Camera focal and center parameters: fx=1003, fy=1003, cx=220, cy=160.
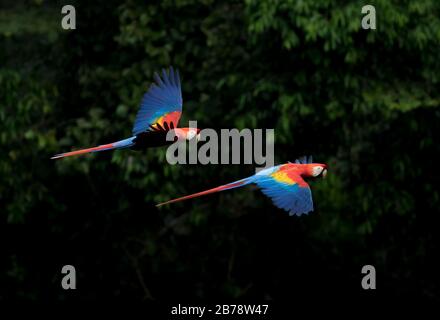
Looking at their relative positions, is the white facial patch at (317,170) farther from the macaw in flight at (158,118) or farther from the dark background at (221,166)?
the dark background at (221,166)

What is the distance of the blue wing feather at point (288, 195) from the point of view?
12.6ft

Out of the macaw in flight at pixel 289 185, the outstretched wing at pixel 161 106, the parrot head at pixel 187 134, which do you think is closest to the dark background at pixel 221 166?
the outstretched wing at pixel 161 106

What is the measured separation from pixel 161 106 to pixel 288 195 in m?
0.70

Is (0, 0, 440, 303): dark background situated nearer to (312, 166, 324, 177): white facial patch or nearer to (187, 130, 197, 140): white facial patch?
(312, 166, 324, 177): white facial patch

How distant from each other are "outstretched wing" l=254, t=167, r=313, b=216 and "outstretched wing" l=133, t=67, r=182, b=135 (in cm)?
45

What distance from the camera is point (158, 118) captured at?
414 centimetres

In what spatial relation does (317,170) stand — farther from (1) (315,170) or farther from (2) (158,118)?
(2) (158,118)

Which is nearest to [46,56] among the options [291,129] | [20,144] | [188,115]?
[20,144]

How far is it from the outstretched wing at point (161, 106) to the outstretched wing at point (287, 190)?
1.46 feet

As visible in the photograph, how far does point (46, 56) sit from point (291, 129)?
2.17 meters

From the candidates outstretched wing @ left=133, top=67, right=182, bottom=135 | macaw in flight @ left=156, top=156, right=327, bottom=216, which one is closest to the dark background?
outstretched wing @ left=133, top=67, right=182, bottom=135

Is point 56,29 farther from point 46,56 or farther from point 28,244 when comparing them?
point 28,244

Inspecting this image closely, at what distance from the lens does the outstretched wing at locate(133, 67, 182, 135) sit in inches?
162

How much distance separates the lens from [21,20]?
8.15 metres
